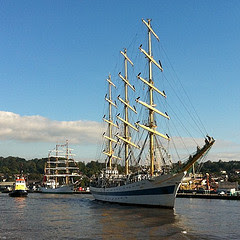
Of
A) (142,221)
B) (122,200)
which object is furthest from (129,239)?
(122,200)

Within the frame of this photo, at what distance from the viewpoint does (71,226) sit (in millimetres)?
37531

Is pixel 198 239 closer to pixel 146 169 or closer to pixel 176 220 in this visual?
pixel 176 220

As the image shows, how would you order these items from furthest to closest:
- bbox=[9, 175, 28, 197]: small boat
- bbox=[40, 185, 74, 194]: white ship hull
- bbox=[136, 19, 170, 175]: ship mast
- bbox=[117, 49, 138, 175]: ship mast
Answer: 1. bbox=[40, 185, 74, 194]: white ship hull
2. bbox=[9, 175, 28, 197]: small boat
3. bbox=[117, 49, 138, 175]: ship mast
4. bbox=[136, 19, 170, 175]: ship mast

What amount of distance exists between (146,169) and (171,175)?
14.6 meters

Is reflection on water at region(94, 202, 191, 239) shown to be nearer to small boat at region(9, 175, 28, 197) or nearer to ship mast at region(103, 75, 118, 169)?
ship mast at region(103, 75, 118, 169)

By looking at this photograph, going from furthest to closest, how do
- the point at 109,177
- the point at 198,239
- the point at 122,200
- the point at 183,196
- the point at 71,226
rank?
the point at 183,196 < the point at 109,177 < the point at 122,200 < the point at 71,226 < the point at 198,239

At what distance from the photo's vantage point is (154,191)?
56.3 meters

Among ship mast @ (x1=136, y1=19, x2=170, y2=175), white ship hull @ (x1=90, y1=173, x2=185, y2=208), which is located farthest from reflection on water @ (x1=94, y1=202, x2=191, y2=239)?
ship mast @ (x1=136, y1=19, x2=170, y2=175)

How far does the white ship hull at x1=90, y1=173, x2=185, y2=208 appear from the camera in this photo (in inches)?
2120

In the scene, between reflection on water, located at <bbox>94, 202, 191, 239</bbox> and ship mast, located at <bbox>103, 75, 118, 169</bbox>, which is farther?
ship mast, located at <bbox>103, 75, 118, 169</bbox>

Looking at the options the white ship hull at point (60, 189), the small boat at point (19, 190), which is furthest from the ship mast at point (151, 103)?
the white ship hull at point (60, 189)

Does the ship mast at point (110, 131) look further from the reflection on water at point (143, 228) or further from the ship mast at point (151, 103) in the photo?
the reflection on water at point (143, 228)

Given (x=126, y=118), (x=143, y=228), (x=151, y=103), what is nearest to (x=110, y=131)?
(x=126, y=118)

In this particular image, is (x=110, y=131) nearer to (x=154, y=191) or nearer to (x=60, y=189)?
(x=154, y=191)
